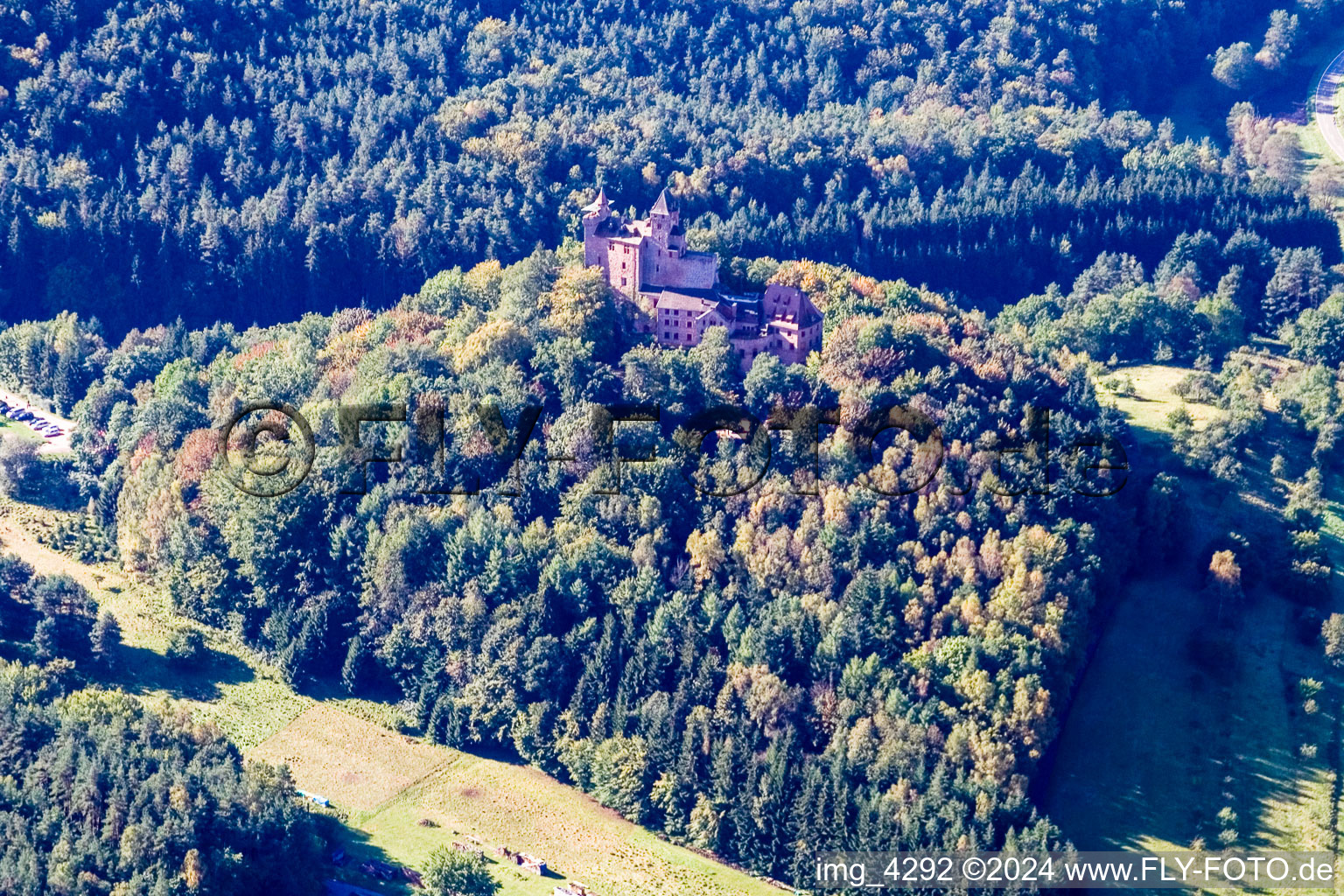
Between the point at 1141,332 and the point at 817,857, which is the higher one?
the point at 1141,332

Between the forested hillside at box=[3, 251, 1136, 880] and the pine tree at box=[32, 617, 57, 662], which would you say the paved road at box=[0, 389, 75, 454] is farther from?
the pine tree at box=[32, 617, 57, 662]

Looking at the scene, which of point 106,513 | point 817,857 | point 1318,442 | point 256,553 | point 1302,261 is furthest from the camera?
point 1302,261

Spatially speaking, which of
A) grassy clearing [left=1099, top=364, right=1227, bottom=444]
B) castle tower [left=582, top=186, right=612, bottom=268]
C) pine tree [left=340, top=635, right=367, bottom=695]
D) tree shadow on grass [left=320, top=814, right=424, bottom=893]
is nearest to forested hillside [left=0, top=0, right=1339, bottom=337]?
grassy clearing [left=1099, top=364, right=1227, bottom=444]

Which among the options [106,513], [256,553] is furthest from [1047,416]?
[106,513]

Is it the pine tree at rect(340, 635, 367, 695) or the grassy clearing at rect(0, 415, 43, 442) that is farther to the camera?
the grassy clearing at rect(0, 415, 43, 442)

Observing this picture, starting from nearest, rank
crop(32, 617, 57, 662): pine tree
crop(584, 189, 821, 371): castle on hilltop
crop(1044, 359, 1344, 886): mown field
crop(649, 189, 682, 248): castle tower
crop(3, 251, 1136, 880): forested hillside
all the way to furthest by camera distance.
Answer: crop(3, 251, 1136, 880): forested hillside → crop(1044, 359, 1344, 886): mown field → crop(32, 617, 57, 662): pine tree → crop(584, 189, 821, 371): castle on hilltop → crop(649, 189, 682, 248): castle tower

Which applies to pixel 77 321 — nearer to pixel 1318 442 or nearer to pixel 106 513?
pixel 106 513
